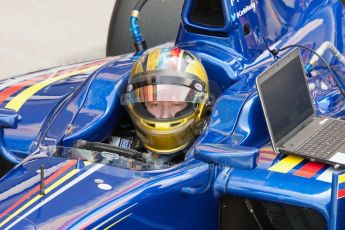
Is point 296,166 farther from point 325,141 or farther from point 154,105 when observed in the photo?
point 154,105

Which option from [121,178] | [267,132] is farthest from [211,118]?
[121,178]

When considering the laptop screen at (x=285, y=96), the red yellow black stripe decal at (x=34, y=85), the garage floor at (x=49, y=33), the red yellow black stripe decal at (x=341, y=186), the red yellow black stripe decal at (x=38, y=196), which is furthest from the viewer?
the garage floor at (x=49, y=33)

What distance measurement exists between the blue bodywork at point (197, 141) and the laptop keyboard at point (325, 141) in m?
0.08

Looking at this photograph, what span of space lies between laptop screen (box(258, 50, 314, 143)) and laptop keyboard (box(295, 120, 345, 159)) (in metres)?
0.12

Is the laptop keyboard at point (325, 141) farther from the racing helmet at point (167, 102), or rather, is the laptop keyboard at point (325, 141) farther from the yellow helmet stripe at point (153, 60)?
the yellow helmet stripe at point (153, 60)

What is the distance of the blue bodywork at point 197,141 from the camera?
13.4 ft

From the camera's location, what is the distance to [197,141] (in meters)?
4.55

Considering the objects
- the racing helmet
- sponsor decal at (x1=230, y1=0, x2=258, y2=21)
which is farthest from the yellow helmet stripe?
sponsor decal at (x1=230, y1=0, x2=258, y2=21)

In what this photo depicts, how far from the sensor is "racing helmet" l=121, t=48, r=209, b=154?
4609mm

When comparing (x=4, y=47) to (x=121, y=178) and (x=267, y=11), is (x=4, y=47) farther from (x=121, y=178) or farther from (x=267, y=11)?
(x=121, y=178)

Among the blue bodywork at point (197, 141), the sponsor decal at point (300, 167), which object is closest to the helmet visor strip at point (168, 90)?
the blue bodywork at point (197, 141)

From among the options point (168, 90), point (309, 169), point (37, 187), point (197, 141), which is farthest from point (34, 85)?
point (309, 169)

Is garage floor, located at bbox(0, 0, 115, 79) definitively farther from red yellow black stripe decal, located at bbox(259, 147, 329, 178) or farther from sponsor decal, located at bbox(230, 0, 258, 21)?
red yellow black stripe decal, located at bbox(259, 147, 329, 178)

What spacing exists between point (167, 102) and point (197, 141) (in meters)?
0.24
